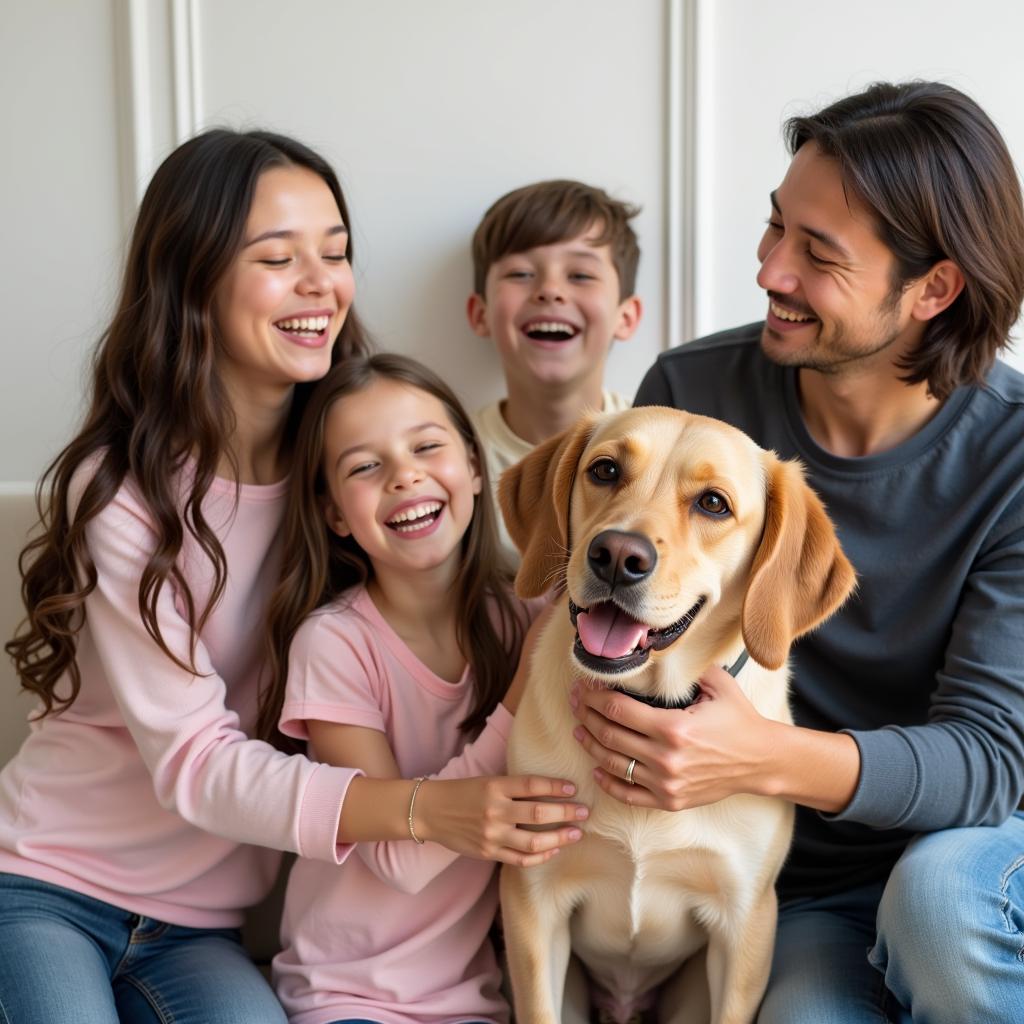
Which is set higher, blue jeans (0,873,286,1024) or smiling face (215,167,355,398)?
smiling face (215,167,355,398)

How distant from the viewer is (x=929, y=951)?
4.97ft

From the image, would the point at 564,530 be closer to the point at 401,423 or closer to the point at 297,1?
the point at 401,423

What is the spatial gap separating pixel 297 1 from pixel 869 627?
1.77 m

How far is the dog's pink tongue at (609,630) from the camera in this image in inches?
55.8

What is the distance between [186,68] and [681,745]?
185cm

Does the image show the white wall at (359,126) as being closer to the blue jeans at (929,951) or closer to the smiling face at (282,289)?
the smiling face at (282,289)

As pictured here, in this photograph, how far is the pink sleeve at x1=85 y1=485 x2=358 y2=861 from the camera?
169cm

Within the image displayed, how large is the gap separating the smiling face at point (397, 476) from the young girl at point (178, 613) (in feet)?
0.43

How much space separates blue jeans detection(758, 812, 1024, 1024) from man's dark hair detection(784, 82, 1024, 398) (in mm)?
736

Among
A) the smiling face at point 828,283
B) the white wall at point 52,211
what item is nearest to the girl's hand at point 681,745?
the smiling face at point 828,283

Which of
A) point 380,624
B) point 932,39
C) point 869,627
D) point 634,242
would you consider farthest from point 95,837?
point 932,39

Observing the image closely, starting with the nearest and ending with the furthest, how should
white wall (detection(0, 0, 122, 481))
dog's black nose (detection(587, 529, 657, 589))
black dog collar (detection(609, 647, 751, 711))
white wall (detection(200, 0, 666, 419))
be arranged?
1. dog's black nose (detection(587, 529, 657, 589))
2. black dog collar (detection(609, 647, 751, 711))
3. white wall (detection(200, 0, 666, 419))
4. white wall (detection(0, 0, 122, 481))

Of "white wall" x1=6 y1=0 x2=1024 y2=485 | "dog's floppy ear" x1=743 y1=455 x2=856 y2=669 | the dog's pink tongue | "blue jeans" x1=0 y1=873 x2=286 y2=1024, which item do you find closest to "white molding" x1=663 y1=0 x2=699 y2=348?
"white wall" x1=6 y1=0 x2=1024 y2=485

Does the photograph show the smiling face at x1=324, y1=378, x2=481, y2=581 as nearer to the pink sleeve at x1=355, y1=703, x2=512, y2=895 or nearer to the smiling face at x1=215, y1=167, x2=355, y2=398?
the smiling face at x1=215, y1=167, x2=355, y2=398
